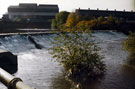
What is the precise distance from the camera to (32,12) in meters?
114

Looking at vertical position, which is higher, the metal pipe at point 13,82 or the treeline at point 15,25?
the metal pipe at point 13,82

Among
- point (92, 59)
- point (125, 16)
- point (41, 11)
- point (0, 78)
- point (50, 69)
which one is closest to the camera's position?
point (0, 78)

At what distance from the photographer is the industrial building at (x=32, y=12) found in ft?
367

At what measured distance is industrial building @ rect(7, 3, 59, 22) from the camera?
112 metres

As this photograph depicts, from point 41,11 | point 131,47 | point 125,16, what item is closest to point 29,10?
point 41,11

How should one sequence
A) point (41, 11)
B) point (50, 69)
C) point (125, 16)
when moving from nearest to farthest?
1. point (50, 69)
2. point (41, 11)
3. point (125, 16)

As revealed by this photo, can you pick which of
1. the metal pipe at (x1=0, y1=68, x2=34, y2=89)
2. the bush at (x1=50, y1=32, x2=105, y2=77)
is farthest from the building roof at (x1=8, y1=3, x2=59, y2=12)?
the metal pipe at (x1=0, y1=68, x2=34, y2=89)

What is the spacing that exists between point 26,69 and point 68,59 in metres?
5.05

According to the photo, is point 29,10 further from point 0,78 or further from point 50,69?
point 0,78

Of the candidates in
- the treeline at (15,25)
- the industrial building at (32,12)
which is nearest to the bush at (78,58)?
the treeline at (15,25)

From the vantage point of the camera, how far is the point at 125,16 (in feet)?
407

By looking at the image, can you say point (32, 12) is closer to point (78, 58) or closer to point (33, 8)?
point (33, 8)

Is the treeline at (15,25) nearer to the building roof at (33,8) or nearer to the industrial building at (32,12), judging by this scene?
the industrial building at (32,12)


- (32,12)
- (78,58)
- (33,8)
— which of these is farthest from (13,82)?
(33,8)
